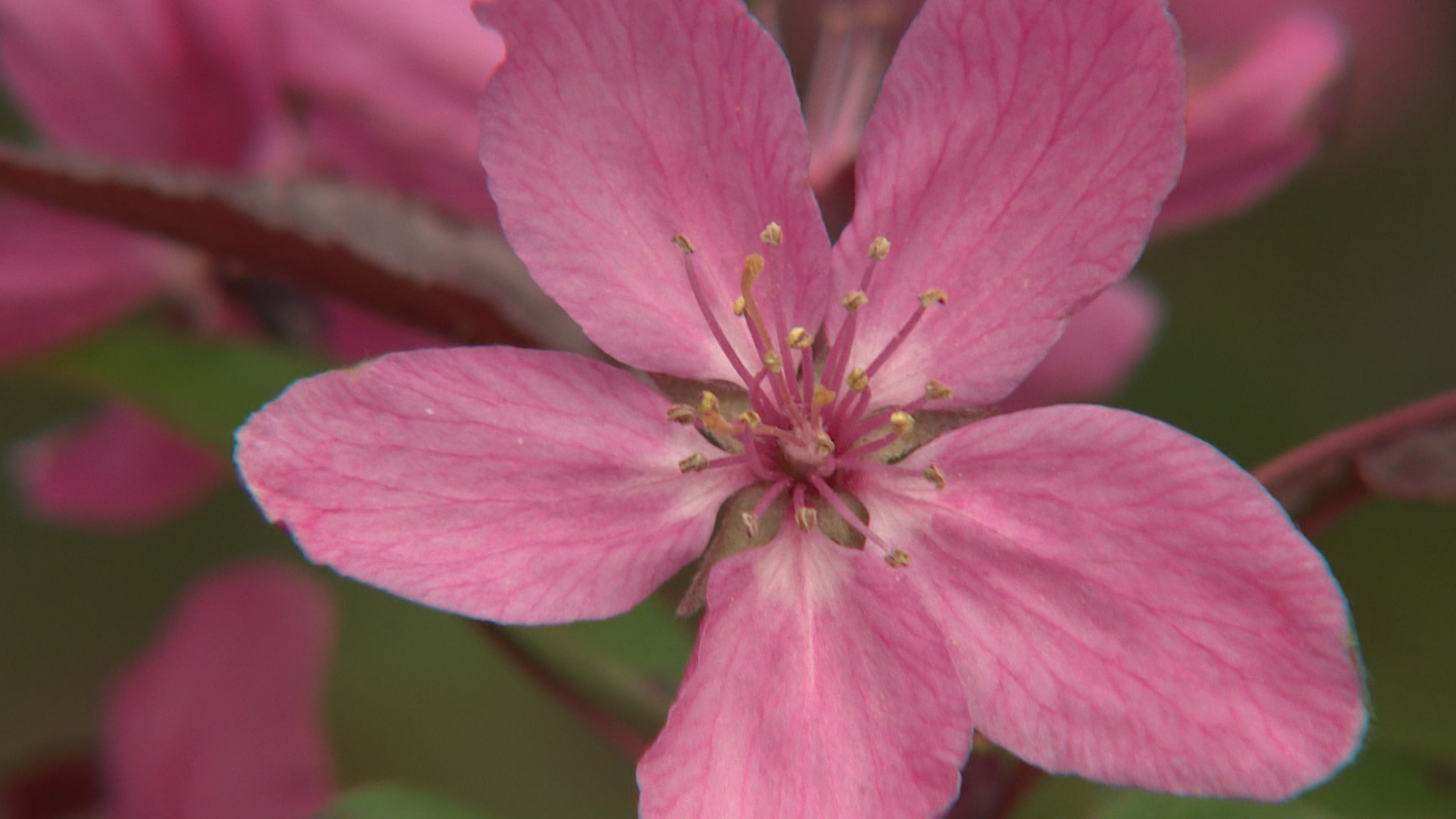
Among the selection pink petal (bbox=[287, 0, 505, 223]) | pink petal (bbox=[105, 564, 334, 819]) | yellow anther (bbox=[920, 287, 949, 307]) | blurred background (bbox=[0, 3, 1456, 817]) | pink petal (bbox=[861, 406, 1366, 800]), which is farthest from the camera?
blurred background (bbox=[0, 3, 1456, 817])

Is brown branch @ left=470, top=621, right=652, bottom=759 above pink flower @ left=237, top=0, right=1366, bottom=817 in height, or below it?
below

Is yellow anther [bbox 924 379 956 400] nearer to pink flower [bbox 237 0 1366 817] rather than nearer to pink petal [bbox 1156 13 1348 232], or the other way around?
pink flower [bbox 237 0 1366 817]

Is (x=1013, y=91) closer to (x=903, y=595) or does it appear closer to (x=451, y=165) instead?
(x=903, y=595)

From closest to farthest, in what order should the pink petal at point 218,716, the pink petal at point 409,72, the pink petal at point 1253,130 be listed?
the pink petal at point 1253,130 → the pink petal at point 409,72 → the pink petal at point 218,716

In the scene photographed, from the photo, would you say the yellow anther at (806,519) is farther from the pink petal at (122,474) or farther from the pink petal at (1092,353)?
the pink petal at (122,474)

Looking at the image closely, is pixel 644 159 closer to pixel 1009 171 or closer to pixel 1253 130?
pixel 1009 171

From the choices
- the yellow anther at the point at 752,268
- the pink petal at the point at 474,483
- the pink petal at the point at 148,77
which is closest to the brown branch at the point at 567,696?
the pink petal at the point at 474,483

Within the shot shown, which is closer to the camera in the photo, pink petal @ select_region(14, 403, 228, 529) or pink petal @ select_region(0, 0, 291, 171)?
pink petal @ select_region(0, 0, 291, 171)

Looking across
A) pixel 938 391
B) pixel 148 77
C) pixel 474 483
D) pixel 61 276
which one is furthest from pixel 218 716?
pixel 938 391

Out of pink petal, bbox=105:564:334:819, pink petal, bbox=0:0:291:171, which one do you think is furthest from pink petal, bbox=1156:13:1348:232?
pink petal, bbox=105:564:334:819
